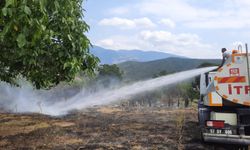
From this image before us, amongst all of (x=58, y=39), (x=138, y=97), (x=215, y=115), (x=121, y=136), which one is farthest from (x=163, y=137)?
(x=138, y=97)

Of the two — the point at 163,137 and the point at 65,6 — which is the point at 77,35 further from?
the point at 163,137

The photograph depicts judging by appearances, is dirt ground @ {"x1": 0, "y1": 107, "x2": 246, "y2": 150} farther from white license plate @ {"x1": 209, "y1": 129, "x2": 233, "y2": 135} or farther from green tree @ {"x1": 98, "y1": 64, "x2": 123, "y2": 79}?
green tree @ {"x1": 98, "y1": 64, "x2": 123, "y2": 79}

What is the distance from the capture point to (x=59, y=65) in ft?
23.9

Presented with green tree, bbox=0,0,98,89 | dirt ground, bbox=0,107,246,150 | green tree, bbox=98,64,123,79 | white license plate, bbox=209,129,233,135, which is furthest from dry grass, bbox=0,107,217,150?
green tree, bbox=98,64,123,79

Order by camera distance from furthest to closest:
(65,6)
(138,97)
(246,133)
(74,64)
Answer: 1. (138,97)
2. (246,133)
3. (74,64)
4. (65,6)

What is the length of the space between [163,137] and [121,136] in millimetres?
1392

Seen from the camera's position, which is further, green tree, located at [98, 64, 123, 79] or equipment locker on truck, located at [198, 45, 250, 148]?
green tree, located at [98, 64, 123, 79]

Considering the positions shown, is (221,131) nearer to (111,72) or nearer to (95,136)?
(95,136)

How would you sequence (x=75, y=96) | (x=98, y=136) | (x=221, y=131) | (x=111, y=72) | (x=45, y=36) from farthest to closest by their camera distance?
(x=111, y=72), (x=75, y=96), (x=98, y=136), (x=221, y=131), (x=45, y=36)

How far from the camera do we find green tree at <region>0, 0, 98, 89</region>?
12.4ft

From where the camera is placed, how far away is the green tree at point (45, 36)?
3793mm

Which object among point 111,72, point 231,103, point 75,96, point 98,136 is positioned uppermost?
point 111,72

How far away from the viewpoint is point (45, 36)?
4523 millimetres

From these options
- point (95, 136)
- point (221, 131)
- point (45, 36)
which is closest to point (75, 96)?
point (95, 136)
